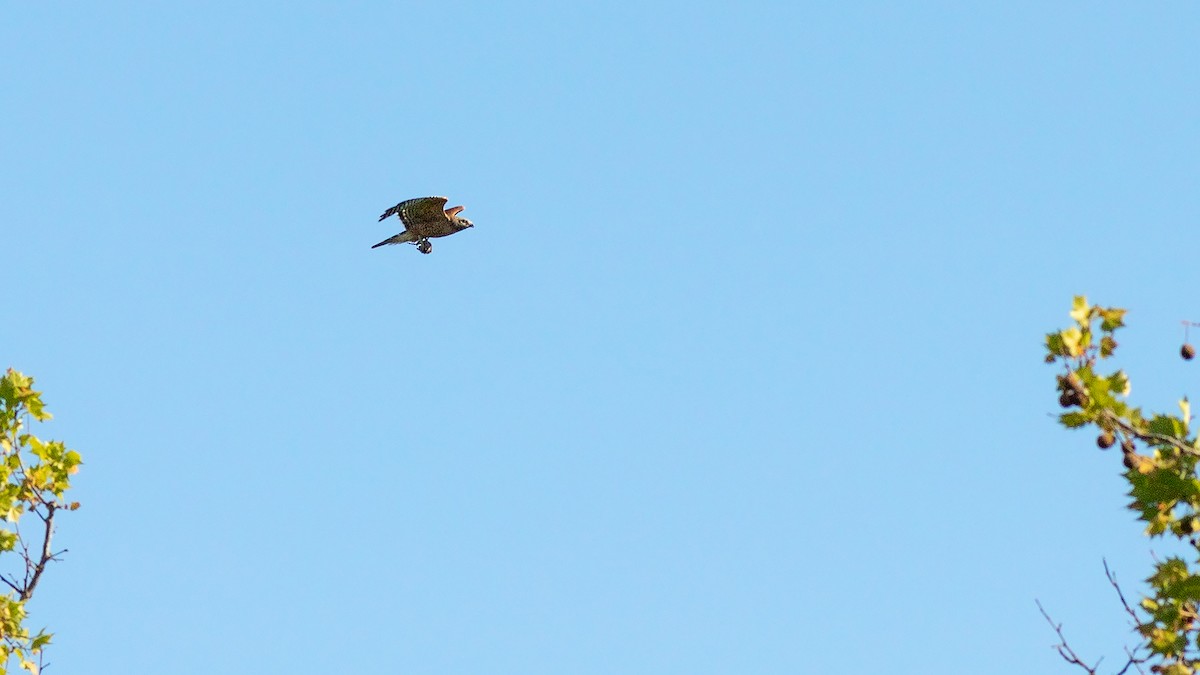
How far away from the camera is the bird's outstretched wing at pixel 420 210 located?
24.4 metres

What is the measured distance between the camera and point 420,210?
2455 centimetres

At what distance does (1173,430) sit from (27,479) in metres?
9.46

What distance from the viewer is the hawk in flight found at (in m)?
24.5

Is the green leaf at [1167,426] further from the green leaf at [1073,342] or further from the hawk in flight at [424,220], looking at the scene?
the hawk in flight at [424,220]

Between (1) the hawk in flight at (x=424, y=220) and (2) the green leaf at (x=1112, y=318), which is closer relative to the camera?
(2) the green leaf at (x=1112, y=318)

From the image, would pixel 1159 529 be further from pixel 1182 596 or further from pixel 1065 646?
pixel 1065 646

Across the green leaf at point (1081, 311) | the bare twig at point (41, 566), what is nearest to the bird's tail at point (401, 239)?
the bare twig at point (41, 566)

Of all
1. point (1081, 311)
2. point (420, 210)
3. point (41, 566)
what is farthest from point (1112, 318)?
point (420, 210)

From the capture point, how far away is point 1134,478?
32.7ft

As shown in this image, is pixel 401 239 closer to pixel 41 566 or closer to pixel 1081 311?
pixel 41 566

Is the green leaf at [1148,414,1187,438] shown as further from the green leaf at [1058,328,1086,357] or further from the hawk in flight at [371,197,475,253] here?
the hawk in flight at [371,197,475,253]

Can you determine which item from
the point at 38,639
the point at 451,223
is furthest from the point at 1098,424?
the point at 451,223

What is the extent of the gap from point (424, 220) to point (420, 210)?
0.26 metres

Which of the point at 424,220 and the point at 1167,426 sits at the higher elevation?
the point at 424,220
